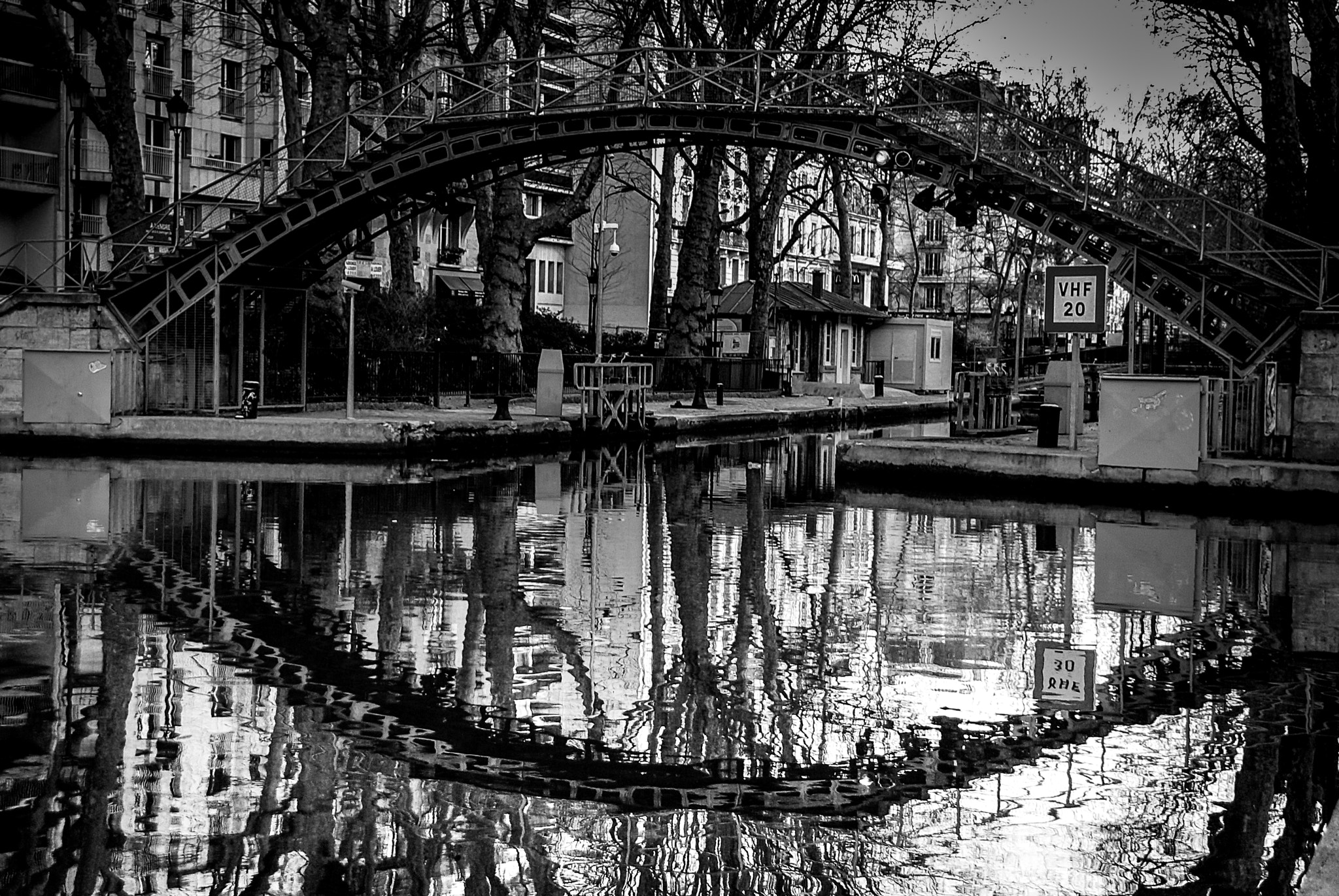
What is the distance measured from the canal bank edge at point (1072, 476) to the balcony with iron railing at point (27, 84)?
33738mm

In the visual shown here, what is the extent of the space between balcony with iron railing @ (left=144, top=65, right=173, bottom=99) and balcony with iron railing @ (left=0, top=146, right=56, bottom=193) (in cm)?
1106

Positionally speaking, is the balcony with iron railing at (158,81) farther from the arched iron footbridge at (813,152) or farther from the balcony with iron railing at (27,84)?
the arched iron footbridge at (813,152)

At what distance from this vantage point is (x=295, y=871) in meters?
6.67

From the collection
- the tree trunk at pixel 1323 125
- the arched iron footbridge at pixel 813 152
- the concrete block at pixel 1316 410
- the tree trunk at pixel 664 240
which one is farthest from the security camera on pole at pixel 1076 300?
the tree trunk at pixel 664 240

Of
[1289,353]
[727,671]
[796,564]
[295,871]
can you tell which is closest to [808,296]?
[1289,353]

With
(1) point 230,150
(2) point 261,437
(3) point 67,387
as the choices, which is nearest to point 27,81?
(1) point 230,150

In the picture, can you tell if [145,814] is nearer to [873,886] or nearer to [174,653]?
[873,886]

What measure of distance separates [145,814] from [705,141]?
28760 millimetres

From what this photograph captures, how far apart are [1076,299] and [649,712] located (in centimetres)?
1912

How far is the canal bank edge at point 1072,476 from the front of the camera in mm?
24203

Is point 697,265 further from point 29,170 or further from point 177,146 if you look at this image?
point 177,146

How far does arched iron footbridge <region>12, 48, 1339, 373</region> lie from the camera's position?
92.3 ft

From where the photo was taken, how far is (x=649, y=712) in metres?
9.93

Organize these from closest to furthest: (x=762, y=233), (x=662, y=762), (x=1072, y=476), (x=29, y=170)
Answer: (x=662, y=762), (x=1072, y=476), (x=29, y=170), (x=762, y=233)
